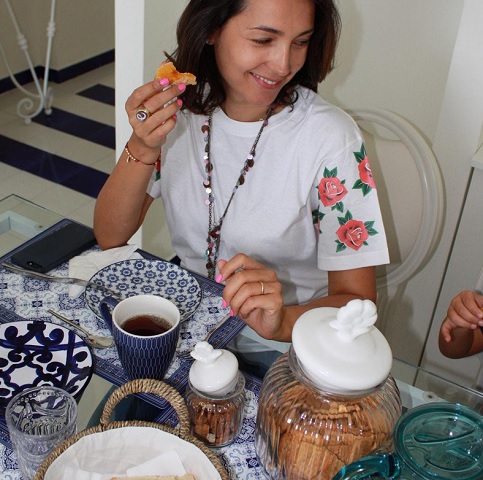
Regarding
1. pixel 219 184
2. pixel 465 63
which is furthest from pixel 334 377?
pixel 465 63

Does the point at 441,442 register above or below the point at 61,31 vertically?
above

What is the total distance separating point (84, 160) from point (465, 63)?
89.0 inches

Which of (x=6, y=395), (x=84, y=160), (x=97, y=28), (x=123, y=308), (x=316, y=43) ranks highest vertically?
(x=316, y=43)

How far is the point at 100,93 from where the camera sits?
4.26m

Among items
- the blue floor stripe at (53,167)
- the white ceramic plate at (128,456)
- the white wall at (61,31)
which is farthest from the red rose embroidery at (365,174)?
the white wall at (61,31)

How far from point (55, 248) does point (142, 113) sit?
319 mm

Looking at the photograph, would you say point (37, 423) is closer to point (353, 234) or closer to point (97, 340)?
point (97, 340)

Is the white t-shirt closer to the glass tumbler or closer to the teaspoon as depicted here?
the teaspoon

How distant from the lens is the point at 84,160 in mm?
3531

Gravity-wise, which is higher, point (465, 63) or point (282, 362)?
point (465, 63)

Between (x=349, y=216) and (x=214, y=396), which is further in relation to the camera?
(x=349, y=216)

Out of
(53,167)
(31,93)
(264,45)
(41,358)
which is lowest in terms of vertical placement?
(53,167)

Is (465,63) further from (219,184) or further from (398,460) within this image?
(398,460)

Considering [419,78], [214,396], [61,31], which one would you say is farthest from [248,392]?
[61,31]
